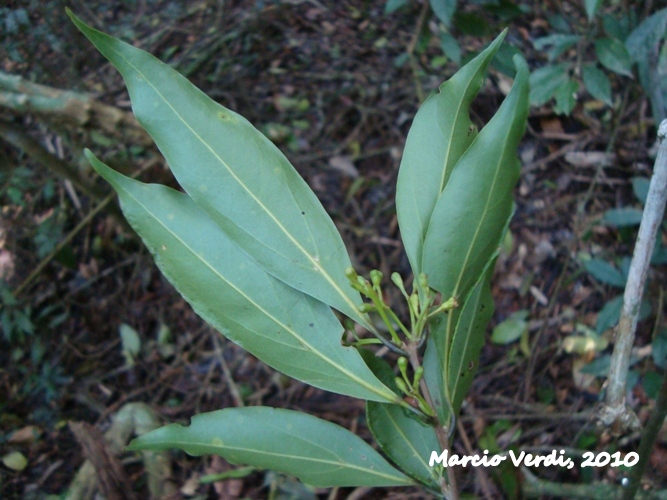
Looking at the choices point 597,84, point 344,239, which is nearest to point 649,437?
point 597,84

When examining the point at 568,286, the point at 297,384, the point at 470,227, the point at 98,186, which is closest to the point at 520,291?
the point at 568,286

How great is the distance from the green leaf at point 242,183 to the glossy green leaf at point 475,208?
0.12m

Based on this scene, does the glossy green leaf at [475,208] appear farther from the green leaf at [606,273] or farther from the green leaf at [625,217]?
the green leaf at [625,217]

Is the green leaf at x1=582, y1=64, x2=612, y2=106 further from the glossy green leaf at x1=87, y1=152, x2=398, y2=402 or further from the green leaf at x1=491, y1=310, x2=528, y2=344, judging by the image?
the glossy green leaf at x1=87, y1=152, x2=398, y2=402

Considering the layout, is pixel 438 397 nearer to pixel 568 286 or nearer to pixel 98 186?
pixel 568 286

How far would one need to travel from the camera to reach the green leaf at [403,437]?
2.79 ft

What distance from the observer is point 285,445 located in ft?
2.58

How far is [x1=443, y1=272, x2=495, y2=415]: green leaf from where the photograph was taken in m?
0.80

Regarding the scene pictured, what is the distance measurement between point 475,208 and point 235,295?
0.34 metres

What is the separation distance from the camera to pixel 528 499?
1.23 metres

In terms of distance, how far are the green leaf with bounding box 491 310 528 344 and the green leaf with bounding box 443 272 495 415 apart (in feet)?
2.85

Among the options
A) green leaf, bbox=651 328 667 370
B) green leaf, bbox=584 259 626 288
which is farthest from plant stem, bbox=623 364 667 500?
A: green leaf, bbox=584 259 626 288

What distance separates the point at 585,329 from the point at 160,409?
4.08ft

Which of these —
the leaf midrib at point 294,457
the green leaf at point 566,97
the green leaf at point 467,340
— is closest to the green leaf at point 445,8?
the green leaf at point 566,97
